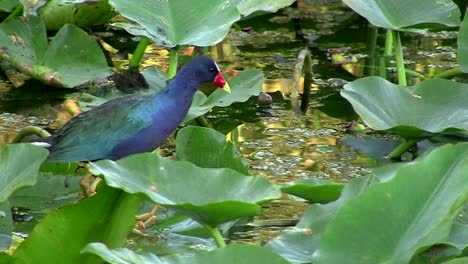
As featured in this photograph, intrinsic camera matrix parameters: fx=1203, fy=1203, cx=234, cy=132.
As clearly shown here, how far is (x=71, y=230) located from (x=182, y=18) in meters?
1.37

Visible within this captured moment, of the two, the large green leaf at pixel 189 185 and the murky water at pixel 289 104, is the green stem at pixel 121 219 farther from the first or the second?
the murky water at pixel 289 104

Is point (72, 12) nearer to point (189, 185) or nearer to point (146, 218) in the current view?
point (146, 218)

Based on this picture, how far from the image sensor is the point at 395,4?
3797 mm

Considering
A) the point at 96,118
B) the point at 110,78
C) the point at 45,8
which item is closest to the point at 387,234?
the point at 96,118

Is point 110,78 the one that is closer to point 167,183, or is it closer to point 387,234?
point 167,183

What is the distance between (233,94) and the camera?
3846 mm

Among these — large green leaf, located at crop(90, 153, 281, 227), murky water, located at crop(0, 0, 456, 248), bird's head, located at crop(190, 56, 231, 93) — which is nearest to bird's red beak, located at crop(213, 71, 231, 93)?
bird's head, located at crop(190, 56, 231, 93)

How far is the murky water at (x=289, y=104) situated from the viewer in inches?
144

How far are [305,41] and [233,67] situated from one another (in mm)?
526

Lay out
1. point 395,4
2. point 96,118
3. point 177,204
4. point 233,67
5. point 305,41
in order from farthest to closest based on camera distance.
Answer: point 305,41 < point 233,67 < point 395,4 < point 96,118 < point 177,204

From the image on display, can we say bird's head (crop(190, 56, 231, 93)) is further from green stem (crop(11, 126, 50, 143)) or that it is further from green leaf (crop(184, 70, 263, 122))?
green stem (crop(11, 126, 50, 143))

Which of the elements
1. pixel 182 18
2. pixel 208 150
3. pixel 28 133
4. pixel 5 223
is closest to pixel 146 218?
pixel 208 150

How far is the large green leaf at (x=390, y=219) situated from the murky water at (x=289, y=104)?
0.86 m

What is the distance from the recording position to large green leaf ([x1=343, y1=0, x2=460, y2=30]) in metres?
3.73
